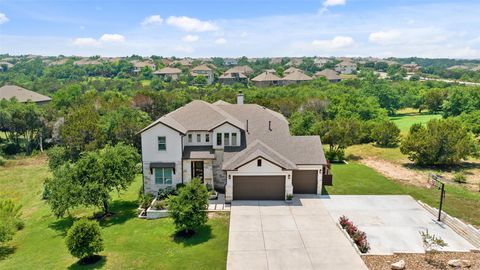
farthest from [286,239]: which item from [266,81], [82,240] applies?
[266,81]

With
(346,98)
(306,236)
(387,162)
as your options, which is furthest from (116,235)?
(346,98)

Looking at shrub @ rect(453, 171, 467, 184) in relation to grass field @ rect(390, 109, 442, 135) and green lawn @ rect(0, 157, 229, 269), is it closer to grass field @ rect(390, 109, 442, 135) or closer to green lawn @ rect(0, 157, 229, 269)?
green lawn @ rect(0, 157, 229, 269)

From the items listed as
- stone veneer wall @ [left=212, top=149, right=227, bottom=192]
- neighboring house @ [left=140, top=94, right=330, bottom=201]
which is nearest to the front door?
neighboring house @ [left=140, top=94, right=330, bottom=201]

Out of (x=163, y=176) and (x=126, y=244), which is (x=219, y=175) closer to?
(x=163, y=176)

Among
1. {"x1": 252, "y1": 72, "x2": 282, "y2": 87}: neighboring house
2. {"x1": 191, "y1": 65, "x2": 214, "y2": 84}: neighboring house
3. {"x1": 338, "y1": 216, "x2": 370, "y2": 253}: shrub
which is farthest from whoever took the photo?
{"x1": 191, "y1": 65, "x2": 214, "y2": 84}: neighboring house

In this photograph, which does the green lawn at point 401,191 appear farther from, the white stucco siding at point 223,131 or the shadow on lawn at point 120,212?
the shadow on lawn at point 120,212

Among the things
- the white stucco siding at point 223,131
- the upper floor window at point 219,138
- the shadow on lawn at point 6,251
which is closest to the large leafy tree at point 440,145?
the white stucco siding at point 223,131
